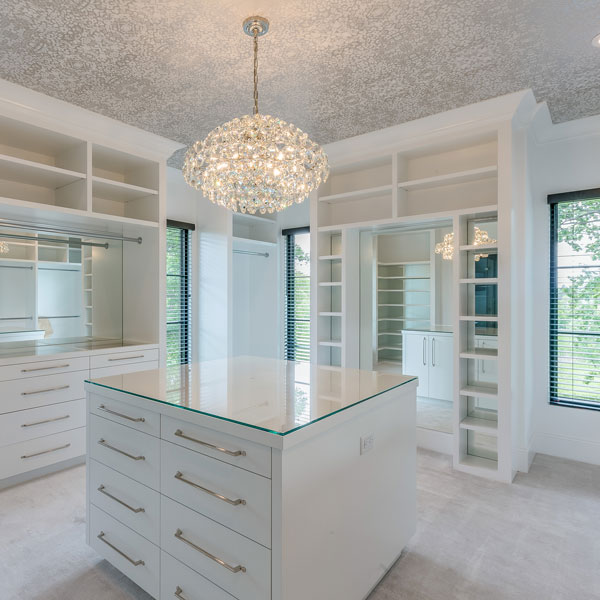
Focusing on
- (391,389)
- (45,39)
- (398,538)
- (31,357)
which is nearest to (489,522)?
(398,538)

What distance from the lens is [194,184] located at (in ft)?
7.57

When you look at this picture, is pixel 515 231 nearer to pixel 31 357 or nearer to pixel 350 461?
pixel 350 461

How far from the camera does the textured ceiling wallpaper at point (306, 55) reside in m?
2.05

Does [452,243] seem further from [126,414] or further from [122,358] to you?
[122,358]

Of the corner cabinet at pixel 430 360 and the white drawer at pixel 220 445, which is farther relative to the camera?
the corner cabinet at pixel 430 360

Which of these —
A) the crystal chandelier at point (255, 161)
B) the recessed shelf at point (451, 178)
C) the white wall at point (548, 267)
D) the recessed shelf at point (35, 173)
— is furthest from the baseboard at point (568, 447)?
the recessed shelf at point (35, 173)

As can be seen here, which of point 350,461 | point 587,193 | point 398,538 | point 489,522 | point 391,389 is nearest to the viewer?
point 350,461

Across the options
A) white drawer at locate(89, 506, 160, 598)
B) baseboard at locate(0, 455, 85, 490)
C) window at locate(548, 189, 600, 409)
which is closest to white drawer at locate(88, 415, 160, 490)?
white drawer at locate(89, 506, 160, 598)

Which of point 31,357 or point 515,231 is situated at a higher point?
point 515,231

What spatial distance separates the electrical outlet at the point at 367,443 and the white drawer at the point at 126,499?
2.90 feet

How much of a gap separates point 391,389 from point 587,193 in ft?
9.23

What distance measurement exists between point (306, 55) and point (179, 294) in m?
3.21

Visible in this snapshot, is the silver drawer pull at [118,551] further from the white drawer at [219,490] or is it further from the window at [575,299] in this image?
the window at [575,299]

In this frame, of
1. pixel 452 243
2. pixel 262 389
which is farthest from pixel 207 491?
pixel 452 243
